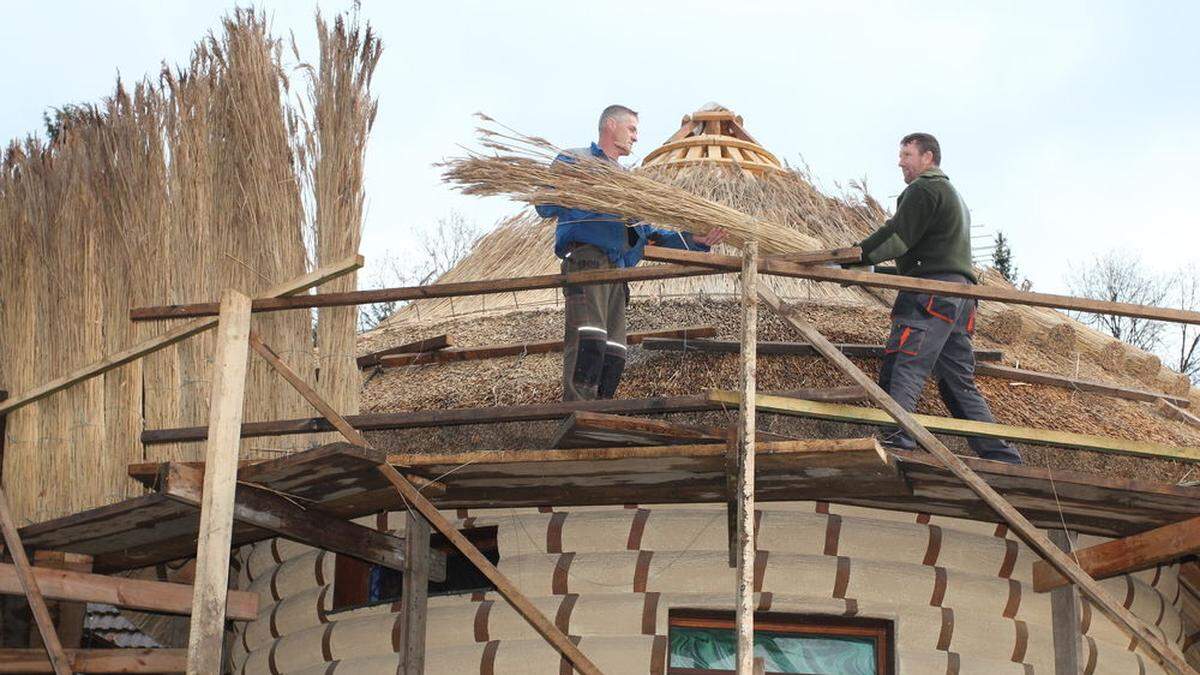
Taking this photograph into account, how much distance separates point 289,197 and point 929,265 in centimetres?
322

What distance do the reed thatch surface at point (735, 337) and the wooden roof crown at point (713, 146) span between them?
0.74 ft

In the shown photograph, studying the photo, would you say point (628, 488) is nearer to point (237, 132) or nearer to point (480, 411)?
point (480, 411)

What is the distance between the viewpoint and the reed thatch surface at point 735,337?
8.75 meters

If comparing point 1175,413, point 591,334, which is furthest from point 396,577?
point 1175,413

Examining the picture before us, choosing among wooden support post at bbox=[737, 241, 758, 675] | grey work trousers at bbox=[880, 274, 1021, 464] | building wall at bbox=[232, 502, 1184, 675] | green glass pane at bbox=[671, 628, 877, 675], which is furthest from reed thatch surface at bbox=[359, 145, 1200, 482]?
green glass pane at bbox=[671, 628, 877, 675]

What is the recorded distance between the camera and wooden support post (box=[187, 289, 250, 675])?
21.8 feet

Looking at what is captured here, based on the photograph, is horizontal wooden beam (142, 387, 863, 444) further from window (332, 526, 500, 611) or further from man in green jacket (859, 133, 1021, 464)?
window (332, 526, 500, 611)

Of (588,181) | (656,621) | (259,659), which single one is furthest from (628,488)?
(259,659)

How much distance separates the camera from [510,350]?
9.73 m

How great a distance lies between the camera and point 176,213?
28.9 ft

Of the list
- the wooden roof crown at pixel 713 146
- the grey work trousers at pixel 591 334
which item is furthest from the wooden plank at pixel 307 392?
the wooden roof crown at pixel 713 146

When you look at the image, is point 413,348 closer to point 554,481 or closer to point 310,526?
point 310,526

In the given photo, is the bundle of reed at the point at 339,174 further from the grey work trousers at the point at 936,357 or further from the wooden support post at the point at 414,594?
the grey work trousers at the point at 936,357

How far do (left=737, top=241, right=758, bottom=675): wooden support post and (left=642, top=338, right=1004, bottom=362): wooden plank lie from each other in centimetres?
185
